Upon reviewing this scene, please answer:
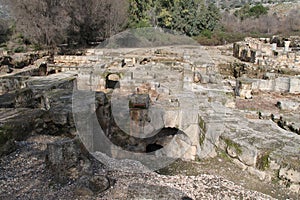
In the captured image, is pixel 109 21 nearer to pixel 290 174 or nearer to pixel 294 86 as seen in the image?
pixel 294 86

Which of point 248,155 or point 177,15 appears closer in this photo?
point 248,155

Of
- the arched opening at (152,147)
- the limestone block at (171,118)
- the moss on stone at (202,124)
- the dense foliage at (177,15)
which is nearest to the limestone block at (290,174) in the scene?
the moss on stone at (202,124)

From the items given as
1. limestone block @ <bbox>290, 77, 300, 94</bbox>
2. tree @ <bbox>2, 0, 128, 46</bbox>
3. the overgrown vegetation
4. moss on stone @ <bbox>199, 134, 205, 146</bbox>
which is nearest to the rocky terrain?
moss on stone @ <bbox>199, 134, 205, 146</bbox>

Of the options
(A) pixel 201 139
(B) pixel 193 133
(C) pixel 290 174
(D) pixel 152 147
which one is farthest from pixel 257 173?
(D) pixel 152 147

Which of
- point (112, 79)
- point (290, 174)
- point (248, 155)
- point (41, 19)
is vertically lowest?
point (290, 174)

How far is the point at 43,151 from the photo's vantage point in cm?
470

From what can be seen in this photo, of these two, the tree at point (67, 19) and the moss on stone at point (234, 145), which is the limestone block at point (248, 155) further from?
the tree at point (67, 19)

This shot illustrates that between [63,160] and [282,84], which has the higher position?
[282,84]

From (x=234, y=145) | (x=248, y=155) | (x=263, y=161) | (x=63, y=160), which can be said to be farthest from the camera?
(x=234, y=145)

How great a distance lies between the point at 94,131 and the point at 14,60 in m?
13.8

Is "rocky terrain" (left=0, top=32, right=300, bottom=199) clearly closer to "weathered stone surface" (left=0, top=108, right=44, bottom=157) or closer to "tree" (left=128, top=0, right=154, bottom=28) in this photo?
"weathered stone surface" (left=0, top=108, right=44, bottom=157)

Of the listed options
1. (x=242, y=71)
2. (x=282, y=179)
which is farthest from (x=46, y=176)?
(x=242, y=71)

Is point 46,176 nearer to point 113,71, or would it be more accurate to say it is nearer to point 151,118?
point 151,118

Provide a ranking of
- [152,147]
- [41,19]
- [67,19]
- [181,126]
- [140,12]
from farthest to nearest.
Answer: [140,12], [67,19], [41,19], [152,147], [181,126]
